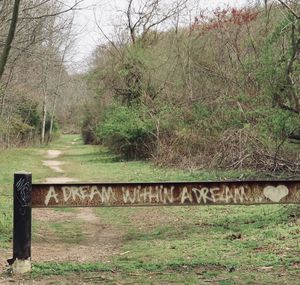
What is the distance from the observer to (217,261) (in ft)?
22.5

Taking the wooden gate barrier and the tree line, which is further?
the tree line

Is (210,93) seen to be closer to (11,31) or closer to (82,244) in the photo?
(11,31)

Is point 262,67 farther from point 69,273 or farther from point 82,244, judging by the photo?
point 69,273

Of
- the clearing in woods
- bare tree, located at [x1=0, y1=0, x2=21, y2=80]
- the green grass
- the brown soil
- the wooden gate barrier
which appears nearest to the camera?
the clearing in woods

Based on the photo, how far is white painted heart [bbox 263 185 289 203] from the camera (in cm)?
633

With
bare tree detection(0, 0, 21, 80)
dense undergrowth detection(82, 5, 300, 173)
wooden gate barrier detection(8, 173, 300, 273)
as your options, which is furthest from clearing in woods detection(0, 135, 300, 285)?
dense undergrowth detection(82, 5, 300, 173)

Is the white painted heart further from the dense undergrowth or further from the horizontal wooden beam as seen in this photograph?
the dense undergrowth

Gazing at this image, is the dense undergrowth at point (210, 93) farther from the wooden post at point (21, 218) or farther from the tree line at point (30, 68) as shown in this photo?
the wooden post at point (21, 218)

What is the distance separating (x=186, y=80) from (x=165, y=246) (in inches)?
769

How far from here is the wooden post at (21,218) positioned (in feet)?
19.7

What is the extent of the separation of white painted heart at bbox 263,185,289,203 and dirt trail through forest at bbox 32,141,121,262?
249 cm

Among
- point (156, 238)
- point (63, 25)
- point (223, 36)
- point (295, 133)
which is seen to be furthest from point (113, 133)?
point (156, 238)

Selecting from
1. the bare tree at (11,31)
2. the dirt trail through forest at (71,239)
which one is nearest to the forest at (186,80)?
the bare tree at (11,31)

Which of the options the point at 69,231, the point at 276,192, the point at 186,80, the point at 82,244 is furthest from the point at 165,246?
the point at 186,80
